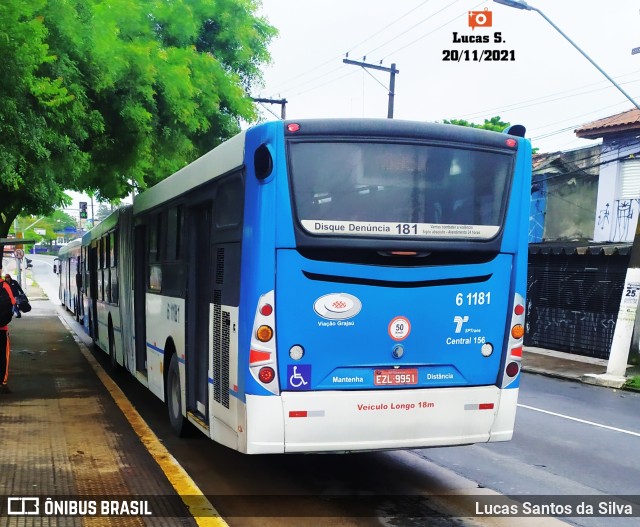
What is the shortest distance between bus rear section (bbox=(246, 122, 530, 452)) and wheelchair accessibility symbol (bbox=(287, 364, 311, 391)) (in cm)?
1

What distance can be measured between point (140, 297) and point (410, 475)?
5565 mm

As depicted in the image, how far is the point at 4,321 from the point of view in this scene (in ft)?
33.2

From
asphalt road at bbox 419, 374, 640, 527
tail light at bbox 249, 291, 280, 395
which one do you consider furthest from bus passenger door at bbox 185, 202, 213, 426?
asphalt road at bbox 419, 374, 640, 527

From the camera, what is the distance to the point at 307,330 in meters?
5.59

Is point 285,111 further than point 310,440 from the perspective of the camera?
Yes

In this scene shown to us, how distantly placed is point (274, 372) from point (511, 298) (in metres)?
2.17

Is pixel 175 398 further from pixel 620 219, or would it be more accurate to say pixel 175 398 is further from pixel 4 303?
pixel 620 219

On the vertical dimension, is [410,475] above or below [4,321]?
below

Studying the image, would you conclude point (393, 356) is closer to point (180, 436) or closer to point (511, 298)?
point (511, 298)

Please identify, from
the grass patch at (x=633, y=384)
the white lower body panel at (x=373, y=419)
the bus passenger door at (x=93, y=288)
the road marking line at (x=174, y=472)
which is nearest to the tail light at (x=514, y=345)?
the white lower body panel at (x=373, y=419)

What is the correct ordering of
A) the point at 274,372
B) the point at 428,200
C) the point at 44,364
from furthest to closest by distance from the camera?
the point at 44,364
the point at 428,200
the point at 274,372

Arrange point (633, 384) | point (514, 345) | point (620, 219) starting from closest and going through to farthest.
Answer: point (514, 345), point (633, 384), point (620, 219)

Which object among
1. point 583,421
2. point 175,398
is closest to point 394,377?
point 175,398

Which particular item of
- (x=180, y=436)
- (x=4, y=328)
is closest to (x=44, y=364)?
(x=4, y=328)
